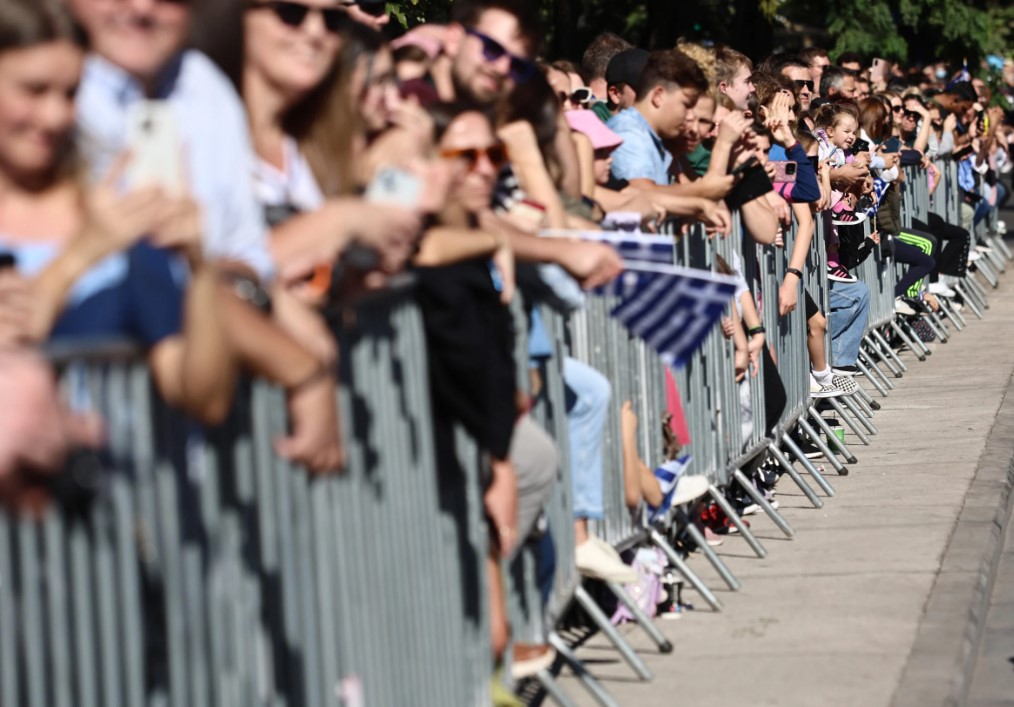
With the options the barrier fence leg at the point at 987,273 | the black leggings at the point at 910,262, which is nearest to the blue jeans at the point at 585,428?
the black leggings at the point at 910,262

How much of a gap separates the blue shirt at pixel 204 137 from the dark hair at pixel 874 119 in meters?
11.7

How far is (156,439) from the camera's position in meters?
3.64

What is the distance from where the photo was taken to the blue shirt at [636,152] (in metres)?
9.00

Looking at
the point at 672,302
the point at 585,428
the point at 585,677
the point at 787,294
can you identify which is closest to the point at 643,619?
the point at 585,428

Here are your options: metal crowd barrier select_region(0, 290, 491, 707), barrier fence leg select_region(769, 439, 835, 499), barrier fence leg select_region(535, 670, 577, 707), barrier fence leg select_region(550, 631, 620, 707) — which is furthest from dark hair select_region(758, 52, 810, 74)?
metal crowd barrier select_region(0, 290, 491, 707)

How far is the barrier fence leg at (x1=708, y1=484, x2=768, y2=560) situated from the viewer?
30.4ft

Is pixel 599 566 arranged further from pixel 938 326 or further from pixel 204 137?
pixel 938 326

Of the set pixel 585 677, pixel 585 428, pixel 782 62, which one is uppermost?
pixel 782 62

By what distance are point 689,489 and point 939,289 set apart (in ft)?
33.7

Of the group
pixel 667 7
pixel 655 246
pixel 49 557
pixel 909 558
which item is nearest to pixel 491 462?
pixel 655 246

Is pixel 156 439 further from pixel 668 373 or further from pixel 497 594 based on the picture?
pixel 668 373

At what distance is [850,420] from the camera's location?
42.1 ft

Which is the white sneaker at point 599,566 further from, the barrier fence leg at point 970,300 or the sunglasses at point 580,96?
the barrier fence leg at point 970,300

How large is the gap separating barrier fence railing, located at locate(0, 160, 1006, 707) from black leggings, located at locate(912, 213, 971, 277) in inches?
441
